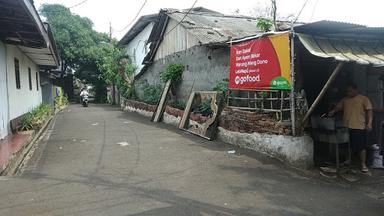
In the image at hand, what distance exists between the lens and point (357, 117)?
7617 millimetres

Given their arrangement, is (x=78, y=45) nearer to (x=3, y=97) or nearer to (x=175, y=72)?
(x=175, y=72)

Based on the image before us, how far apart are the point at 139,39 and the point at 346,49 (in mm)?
21025

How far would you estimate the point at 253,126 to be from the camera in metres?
9.08

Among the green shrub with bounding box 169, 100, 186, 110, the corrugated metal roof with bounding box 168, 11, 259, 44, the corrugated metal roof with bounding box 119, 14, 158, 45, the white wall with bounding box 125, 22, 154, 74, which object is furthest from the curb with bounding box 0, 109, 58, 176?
the white wall with bounding box 125, 22, 154, 74

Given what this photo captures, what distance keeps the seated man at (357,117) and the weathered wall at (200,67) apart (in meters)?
4.13

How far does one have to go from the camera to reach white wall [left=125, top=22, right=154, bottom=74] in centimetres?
2490

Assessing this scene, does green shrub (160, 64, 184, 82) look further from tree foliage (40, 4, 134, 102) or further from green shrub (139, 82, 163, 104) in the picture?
tree foliage (40, 4, 134, 102)

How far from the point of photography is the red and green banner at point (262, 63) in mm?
7797

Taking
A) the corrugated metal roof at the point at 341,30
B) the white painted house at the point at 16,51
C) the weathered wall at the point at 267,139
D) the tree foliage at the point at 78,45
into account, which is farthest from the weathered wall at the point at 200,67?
the tree foliage at the point at 78,45

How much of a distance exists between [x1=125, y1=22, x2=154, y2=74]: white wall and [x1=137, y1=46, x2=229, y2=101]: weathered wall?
7.85 m

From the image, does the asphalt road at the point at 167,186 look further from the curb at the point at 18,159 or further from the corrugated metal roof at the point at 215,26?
the corrugated metal roof at the point at 215,26

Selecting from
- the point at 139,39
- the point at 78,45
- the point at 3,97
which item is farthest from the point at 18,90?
the point at 78,45

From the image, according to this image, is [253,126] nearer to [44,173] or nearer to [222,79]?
[222,79]

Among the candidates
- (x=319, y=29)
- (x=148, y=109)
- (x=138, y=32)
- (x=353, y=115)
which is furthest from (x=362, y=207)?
(x=138, y=32)
